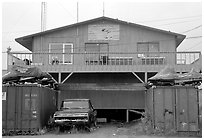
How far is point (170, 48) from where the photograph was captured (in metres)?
21.5

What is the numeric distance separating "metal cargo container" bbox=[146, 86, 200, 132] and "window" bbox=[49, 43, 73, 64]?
9.47 metres

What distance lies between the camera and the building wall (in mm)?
21562

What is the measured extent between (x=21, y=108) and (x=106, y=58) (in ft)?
27.7

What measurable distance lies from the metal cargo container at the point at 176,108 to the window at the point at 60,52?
9.47m

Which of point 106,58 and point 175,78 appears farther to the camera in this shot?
point 106,58

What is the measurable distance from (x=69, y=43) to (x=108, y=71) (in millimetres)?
4687

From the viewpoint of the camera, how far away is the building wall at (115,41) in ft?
70.7

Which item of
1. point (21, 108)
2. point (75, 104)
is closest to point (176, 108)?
point (75, 104)

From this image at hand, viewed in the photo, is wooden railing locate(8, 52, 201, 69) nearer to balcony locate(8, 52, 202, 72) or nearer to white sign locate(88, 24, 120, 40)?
balcony locate(8, 52, 202, 72)

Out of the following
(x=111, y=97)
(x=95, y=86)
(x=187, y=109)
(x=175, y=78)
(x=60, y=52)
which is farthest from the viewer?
(x=60, y=52)

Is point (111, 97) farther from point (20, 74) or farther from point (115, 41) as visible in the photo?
point (20, 74)

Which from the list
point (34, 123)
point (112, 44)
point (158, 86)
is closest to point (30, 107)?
point (34, 123)

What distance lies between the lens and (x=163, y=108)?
13227mm

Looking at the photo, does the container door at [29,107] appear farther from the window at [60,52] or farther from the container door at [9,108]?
the window at [60,52]
